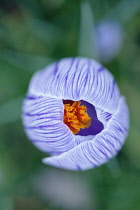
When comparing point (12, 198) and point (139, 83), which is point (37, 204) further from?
point (139, 83)

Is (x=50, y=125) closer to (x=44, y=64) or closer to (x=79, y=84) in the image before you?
(x=79, y=84)

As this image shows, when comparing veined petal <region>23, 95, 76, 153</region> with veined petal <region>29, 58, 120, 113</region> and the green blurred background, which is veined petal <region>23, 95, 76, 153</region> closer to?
veined petal <region>29, 58, 120, 113</region>

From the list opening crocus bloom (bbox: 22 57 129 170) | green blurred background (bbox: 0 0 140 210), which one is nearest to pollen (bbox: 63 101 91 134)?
opening crocus bloom (bbox: 22 57 129 170)

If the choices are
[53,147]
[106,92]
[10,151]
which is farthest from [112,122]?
[10,151]

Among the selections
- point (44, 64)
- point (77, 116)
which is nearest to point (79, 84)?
point (77, 116)

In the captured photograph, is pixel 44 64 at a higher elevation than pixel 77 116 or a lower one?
higher

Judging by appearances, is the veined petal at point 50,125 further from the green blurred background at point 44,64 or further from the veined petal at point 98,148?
the green blurred background at point 44,64

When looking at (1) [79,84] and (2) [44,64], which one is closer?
(1) [79,84]
